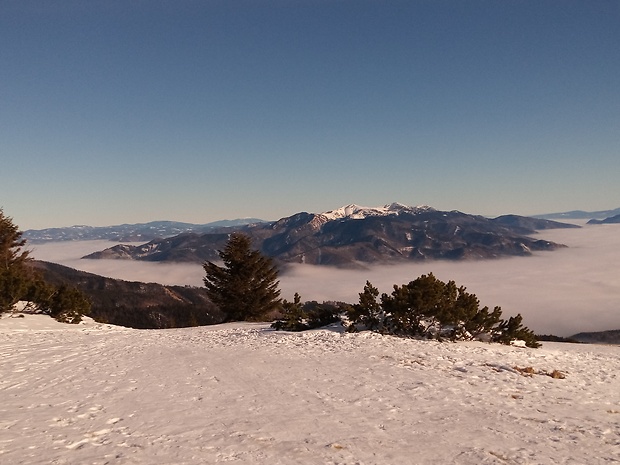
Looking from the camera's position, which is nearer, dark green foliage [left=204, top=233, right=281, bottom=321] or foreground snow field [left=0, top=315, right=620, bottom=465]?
foreground snow field [left=0, top=315, right=620, bottom=465]

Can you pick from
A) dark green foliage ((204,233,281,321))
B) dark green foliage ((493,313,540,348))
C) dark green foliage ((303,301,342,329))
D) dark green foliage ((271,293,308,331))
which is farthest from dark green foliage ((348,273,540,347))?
dark green foliage ((204,233,281,321))

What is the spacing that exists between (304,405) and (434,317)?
12992mm

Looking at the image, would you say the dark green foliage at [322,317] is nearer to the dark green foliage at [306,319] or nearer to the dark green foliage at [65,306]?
the dark green foliage at [306,319]

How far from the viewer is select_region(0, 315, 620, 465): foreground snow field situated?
7.99 metres

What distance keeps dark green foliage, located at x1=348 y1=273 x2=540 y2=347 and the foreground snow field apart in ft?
8.18

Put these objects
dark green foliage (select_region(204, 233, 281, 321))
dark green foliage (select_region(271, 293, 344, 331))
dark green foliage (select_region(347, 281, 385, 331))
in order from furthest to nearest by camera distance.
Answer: dark green foliage (select_region(204, 233, 281, 321)) → dark green foliage (select_region(271, 293, 344, 331)) → dark green foliage (select_region(347, 281, 385, 331))

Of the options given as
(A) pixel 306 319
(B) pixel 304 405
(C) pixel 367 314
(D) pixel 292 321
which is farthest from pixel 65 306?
(B) pixel 304 405

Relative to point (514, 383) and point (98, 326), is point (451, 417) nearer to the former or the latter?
point (514, 383)

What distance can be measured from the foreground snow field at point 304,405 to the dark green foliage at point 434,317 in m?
2.49

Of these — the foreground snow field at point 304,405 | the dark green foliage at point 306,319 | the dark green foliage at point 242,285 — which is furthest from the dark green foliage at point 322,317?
the dark green foliage at point 242,285

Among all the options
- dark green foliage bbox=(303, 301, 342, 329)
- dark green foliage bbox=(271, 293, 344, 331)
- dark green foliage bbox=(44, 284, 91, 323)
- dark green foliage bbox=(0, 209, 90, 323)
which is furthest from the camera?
dark green foliage bbox=(44, 284, 91, 323)

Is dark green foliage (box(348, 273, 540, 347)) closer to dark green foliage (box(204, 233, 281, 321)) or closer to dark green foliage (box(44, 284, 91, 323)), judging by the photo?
dark green foliage (box(204, 233, 281, 321))

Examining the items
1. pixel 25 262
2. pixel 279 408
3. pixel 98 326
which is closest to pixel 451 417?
pixel 279 408

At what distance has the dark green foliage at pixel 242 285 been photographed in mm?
41812
